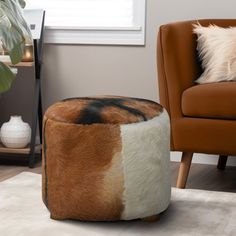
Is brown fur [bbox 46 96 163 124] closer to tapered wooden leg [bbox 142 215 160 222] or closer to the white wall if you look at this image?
tapered wooden leg [bbox 142 215 160 222]

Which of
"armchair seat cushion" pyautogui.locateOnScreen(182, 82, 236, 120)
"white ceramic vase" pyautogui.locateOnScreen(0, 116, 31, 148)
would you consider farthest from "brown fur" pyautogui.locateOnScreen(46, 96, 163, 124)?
"white ceramic vase" pyautogui.locateOnScreen(0, 116, 31, 148)

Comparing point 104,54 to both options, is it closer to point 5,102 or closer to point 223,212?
point 5,102

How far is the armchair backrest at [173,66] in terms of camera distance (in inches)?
109

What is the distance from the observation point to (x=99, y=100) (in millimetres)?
2143

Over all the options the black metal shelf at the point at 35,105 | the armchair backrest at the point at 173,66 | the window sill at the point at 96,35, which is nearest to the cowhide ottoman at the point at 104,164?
the armchair backrest at the point at 173,66

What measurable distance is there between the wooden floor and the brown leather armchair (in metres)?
0.22

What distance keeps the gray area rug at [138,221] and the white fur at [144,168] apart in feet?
0.23

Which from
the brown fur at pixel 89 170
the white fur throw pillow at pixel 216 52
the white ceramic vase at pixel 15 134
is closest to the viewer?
the brown fur at pixel 89 170

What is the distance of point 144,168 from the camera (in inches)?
76.8

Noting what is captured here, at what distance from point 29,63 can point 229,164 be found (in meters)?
1.36

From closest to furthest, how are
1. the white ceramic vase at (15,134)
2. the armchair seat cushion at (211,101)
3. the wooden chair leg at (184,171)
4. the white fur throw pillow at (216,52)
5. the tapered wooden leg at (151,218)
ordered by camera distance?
the tapered wooden leg at (151,218) < the armchair seat cushion at (211,101) < the wooden chair leg at (184,171) < the white fur throw pillow at (216,52) < the white ceramic vase at (15,134)

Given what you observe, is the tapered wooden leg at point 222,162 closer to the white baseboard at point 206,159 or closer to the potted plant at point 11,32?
the white baseboard at point 206,159

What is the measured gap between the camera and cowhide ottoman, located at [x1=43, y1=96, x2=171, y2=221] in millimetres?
1923

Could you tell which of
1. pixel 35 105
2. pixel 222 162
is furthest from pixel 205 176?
pixel 35 105
